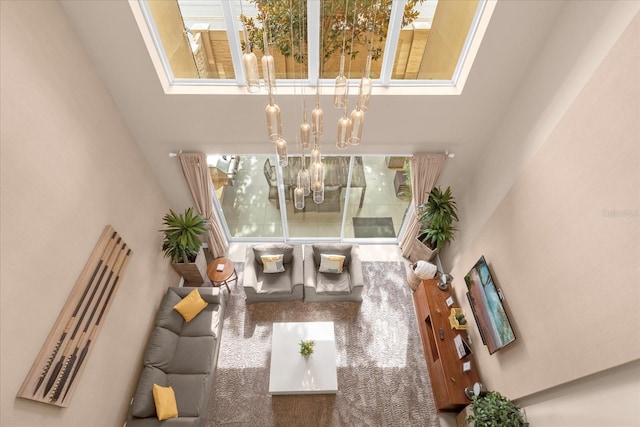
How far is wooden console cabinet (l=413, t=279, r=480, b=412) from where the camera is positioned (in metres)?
4.37

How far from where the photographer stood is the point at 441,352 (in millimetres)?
4586

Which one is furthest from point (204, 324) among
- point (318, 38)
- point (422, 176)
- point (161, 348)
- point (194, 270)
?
point (318, 38)

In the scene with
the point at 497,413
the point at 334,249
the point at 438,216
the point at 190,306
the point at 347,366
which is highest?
the point at 438,216

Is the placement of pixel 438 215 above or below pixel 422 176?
below

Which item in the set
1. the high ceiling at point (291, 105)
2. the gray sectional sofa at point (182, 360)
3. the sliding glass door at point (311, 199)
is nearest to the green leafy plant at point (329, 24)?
the high ceiling at point (291, 105)

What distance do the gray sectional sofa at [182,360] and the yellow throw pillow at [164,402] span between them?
0.07 m

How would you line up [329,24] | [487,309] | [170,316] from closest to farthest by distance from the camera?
[329,24]
[487,309]
[170,316]

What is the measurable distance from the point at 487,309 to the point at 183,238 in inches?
172

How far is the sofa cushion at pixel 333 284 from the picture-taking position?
17.9ft

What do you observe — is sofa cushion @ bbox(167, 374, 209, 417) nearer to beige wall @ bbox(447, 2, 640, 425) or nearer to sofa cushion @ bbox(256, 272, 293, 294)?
sofa cushion @ bbox(256, 272, 293, 294)

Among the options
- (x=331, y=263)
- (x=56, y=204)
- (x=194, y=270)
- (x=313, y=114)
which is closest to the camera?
(x=313, y=114)

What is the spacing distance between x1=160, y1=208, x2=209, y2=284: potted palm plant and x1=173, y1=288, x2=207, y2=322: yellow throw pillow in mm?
647

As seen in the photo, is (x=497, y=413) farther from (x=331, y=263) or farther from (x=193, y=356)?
(x=193, y=356)

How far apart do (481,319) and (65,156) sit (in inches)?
202
